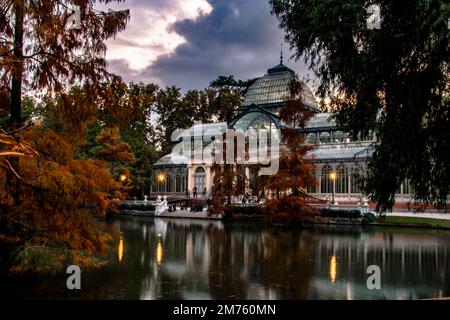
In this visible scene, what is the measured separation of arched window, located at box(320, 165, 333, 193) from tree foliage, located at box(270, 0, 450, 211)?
3285 centimetres

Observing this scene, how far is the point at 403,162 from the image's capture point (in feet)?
31.4

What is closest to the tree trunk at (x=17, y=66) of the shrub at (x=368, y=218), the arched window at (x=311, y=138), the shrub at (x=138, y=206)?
the shrub at (x=368, y=218)

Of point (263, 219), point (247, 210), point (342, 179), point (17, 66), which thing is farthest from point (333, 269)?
point (342, 179)

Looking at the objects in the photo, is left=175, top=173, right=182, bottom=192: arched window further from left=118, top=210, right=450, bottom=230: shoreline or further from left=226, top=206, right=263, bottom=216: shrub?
left=226, top=206, right=263, bottom=216: shrub

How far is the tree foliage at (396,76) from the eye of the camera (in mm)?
9078

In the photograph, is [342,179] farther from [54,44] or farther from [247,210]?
[54,44]

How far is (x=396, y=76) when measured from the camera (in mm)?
9523

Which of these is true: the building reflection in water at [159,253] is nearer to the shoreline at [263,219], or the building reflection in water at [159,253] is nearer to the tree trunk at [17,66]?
the tree trunk at [17,66]

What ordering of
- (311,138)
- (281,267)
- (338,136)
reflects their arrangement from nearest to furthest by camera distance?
(281,267)
(338,136)
(311,138)

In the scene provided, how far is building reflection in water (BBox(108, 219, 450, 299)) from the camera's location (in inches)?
401

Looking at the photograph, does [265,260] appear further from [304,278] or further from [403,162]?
[403,162]

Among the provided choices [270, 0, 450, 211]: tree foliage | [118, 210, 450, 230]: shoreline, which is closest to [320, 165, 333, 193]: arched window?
[118, 210, 450, 230]: shoreline

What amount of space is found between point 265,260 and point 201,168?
37824mm

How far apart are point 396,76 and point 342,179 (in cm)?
3364
